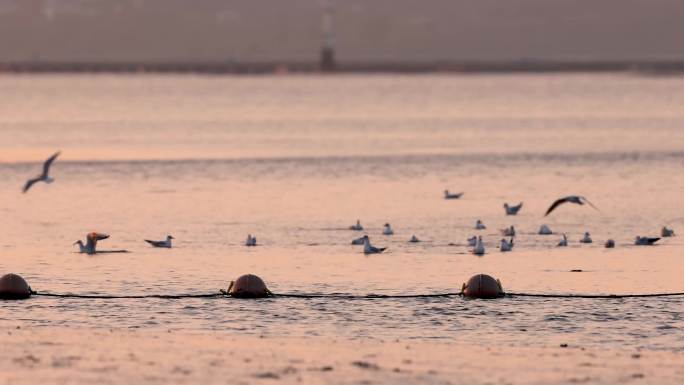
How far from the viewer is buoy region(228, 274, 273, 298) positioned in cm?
4097

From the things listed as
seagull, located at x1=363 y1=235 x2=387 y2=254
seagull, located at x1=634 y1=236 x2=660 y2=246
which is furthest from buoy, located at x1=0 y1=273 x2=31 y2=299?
seagull, located at x1=634 y1=236 x2=660 y2=246

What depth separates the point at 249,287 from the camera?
1615 inches

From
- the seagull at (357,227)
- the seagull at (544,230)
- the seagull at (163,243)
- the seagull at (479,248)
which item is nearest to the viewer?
the seagull at (479,248)

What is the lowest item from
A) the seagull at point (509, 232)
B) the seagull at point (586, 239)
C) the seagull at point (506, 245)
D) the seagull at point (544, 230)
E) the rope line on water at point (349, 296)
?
the rope line on water at point (349, 296)

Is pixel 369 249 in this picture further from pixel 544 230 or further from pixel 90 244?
pixel 544 230

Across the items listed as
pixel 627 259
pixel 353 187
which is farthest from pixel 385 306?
pixel 353 187

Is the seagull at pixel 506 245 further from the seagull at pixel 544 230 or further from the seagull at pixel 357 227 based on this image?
the seagull at pixel 357 227

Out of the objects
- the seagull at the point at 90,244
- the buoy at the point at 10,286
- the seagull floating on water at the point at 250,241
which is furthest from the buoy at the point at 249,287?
the seagull floating on water at the point at 250,241

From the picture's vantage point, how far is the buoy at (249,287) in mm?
40969

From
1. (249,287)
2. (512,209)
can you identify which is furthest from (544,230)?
(249,287)

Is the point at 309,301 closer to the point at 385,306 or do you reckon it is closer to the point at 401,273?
the point at 385,306

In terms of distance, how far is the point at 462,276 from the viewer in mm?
46156

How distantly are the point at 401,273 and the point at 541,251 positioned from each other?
23.6 ft

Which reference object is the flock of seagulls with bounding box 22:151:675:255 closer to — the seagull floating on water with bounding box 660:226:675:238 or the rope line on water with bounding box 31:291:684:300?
the seagull floating on water with bounding box 660:226:675:238
